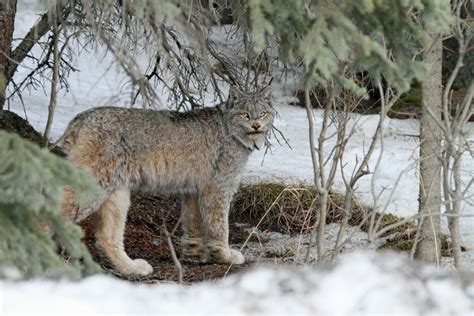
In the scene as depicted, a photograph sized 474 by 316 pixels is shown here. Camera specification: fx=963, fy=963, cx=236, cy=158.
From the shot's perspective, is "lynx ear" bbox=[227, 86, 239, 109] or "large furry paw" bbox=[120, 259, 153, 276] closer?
"large furry paw" bbox=[120, 259, 153, 276]

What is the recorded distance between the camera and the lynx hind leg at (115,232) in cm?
765

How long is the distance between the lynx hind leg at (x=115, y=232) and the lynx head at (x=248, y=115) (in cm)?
109

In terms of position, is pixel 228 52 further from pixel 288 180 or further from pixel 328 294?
pixel 328 294

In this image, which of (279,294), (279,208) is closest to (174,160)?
(279,208)

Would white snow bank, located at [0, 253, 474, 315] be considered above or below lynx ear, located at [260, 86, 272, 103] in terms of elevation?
below

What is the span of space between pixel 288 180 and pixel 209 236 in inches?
90.6

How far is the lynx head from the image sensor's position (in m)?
8.01

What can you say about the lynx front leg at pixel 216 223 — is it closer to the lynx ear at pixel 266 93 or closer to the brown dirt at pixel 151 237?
the brown dirt at pixel 151 237

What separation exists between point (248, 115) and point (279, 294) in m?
4.44

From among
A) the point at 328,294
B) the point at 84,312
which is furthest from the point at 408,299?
the point at 84,312

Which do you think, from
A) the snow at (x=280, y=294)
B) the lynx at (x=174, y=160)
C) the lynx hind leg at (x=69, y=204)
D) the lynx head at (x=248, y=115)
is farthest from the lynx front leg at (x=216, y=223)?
the snow at (x=280, y=294)

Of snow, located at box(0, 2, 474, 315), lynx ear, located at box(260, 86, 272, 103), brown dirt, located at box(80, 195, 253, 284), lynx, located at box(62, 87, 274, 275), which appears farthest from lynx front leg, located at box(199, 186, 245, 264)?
snow, located at box(0, 2, 474, 315)

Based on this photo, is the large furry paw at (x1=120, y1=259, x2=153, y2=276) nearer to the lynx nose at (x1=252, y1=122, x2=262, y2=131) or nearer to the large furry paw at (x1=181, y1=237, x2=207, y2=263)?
the large furry paw at (x1=181, y1=237, x2=207, y2=263)

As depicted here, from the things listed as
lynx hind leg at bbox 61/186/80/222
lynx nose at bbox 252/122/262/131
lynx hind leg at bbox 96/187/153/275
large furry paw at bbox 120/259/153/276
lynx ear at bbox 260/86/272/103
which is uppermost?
lynx ear at bbox 260/86/272/103
